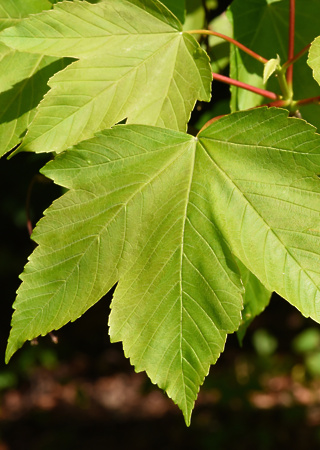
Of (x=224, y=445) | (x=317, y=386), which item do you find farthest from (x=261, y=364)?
(x=224, y=445)

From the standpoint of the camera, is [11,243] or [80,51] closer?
[80,51]

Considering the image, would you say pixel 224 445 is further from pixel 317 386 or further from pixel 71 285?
pixel 71 285

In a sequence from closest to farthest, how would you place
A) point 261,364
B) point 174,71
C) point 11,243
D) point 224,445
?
point 174,71 → point 224,445 → point 11,243 → point 261,364

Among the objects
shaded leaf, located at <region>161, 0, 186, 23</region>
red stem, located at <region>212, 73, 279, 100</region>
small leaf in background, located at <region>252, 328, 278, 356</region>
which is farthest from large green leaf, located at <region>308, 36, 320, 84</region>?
small leaf in background, located at <region>252, 328, 278, 356</region>

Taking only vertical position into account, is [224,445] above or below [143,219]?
below

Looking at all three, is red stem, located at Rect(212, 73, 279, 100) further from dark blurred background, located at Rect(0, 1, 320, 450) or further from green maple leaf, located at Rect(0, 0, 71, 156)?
dark blurred background, located at Rect(0, 1, 320, 450)

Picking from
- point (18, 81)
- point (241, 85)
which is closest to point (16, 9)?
point (18, 81)

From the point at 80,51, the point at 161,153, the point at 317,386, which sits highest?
the point at 80,51

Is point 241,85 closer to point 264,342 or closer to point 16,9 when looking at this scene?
point 16,9
